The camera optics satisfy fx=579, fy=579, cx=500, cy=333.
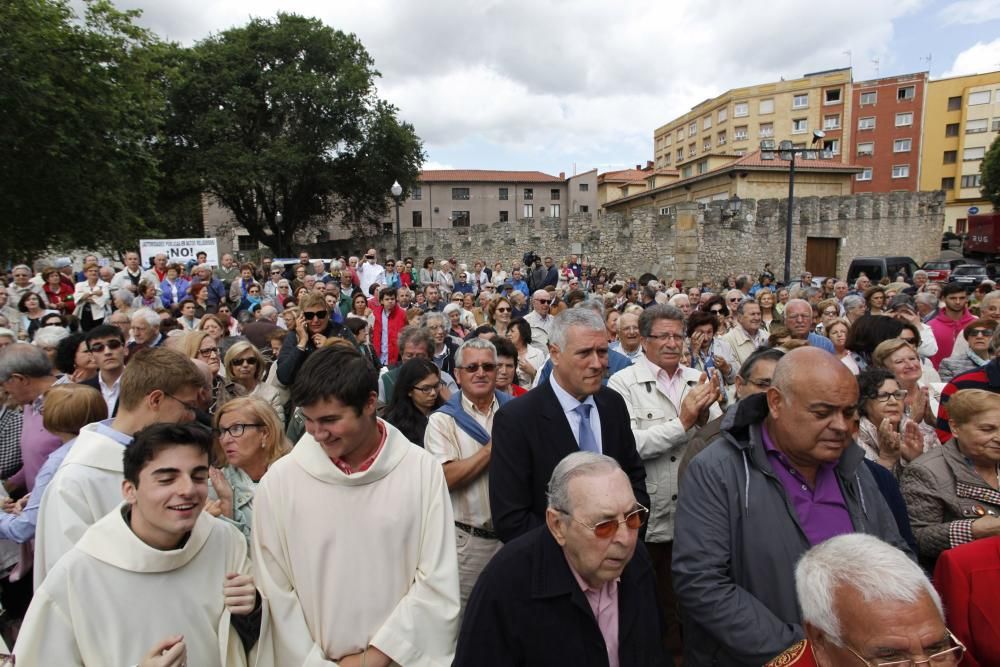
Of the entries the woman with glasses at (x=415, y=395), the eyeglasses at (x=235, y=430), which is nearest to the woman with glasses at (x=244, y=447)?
the eyeglasses at (x=235, y=430)

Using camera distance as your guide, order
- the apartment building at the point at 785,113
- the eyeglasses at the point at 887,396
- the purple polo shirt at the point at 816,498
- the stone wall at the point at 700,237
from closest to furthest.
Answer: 1. the purple polo shirt at the point at 816,498
2. the eyeglasses at the point at 887,396
3. the stone wall at the point at 700,237
4. the apartment building at the point at 785,113

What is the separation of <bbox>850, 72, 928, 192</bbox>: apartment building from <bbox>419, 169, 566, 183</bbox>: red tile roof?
2769 centimetres

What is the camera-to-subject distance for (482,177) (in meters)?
55.2

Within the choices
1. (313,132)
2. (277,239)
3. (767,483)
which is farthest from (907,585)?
(277,239)

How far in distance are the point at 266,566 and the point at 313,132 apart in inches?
1224

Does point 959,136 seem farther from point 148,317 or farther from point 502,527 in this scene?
point 502,527

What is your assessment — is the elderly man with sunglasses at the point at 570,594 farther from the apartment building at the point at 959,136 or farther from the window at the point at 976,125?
the window at the point at 976,125

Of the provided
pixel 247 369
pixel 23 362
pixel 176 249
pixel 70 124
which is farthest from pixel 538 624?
pixel 70 124

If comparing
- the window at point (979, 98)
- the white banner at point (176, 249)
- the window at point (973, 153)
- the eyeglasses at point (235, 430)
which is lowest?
the eyeglasses at point (235, 430)

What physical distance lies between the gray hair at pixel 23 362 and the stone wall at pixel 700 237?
20.3m

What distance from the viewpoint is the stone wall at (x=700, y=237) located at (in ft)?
74.0

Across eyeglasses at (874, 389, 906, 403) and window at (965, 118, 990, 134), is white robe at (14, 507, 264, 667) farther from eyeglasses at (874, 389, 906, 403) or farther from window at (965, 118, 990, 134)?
window at (965, 118, 990, 134)

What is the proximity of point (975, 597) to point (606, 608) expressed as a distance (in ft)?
4.31

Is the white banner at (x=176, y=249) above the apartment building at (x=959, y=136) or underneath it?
underneath
